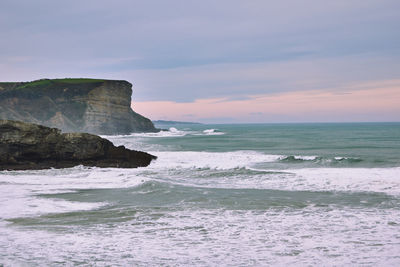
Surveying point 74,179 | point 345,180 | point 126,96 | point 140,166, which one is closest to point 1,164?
point 74,179

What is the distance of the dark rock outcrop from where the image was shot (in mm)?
20531

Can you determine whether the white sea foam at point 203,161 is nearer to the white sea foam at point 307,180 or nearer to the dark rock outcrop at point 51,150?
the white sea foam at point 307,180

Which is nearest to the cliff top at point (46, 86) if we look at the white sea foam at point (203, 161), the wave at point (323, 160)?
the white sea foam at point (203, 161)

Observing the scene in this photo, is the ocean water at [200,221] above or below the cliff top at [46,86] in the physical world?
below

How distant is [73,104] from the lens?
236 feet

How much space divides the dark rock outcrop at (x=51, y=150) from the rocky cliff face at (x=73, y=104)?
47541 mm

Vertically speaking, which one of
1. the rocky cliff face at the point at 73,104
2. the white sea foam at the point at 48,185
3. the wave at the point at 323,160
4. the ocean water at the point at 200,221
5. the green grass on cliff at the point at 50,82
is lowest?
the white sea foam at the point at 48,185

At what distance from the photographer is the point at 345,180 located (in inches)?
656

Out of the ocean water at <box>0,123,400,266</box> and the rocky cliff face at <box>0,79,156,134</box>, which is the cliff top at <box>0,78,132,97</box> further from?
the ocean water at <box>0,123,400,266</box>

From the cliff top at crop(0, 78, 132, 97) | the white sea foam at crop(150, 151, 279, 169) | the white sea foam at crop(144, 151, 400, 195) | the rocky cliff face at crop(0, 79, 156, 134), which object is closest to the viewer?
the white sea foam at crop(144, 151, 400, 195)

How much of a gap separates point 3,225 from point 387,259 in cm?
784

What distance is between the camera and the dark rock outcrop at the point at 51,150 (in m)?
20.5

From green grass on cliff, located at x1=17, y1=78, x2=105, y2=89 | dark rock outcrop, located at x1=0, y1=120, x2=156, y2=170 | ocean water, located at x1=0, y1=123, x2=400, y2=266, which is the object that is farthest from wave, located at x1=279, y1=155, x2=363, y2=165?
green grass on cliff, located at x1=17, y1=78, x2=105, y2=89

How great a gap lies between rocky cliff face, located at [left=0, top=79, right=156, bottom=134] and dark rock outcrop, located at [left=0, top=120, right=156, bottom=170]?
47541 mm
